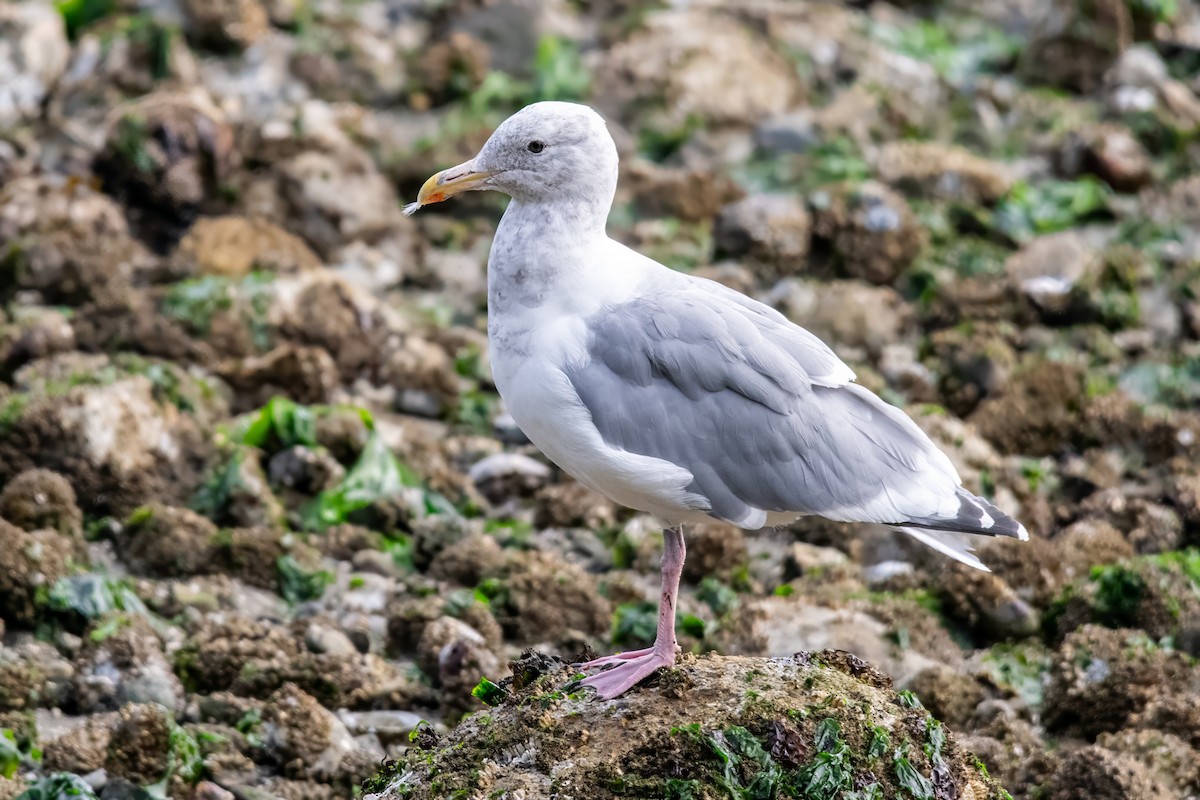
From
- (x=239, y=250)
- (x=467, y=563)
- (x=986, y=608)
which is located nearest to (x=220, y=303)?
(x=239, y=250)

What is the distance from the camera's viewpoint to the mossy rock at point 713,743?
4.49 m

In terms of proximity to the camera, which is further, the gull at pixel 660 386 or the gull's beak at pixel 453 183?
the gull's beak at pixel 453 183

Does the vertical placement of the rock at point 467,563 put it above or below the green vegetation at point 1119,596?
below

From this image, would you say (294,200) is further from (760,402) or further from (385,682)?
(760,402)

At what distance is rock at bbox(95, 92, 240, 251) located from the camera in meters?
11.3

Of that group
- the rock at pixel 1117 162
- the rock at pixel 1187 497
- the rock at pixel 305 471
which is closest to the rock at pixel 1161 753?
the rock at pixel 1187 497

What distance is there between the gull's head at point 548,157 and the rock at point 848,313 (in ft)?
16.9

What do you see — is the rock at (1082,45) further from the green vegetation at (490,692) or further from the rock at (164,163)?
the green vegetation at (490,692)

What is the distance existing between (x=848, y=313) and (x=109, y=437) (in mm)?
5060

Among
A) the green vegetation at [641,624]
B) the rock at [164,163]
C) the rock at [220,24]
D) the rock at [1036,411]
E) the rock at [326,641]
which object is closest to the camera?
the rock at [326,641]

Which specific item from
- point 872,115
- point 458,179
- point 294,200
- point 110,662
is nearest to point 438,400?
point 294,200

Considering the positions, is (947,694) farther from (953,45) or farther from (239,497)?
(953,45)

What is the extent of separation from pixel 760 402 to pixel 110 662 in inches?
127

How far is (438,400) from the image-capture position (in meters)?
9.80
